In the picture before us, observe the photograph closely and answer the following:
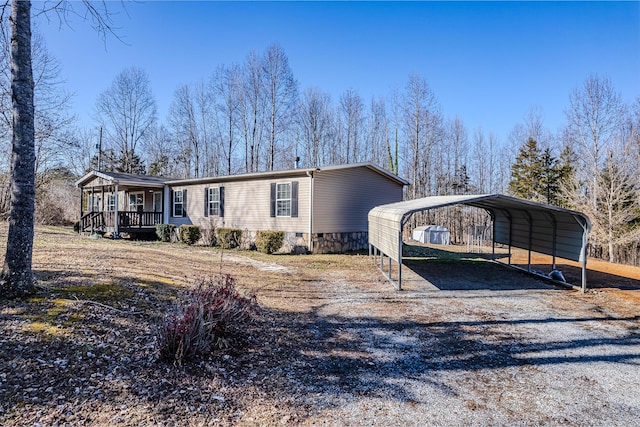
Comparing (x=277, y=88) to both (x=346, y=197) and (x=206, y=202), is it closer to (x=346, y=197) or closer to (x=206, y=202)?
(x=206, y=202)

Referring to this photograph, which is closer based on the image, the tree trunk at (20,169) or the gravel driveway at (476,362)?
the gravel driveway at (476,362)

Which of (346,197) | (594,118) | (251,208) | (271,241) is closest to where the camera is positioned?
(271,241)

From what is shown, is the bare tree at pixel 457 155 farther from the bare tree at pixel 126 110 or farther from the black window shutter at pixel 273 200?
the bare tree at pixel 126 110

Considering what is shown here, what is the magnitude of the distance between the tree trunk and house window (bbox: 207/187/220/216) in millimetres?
11438

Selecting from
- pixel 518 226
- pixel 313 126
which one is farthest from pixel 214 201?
pixel 313 126

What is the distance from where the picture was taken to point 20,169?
405cm

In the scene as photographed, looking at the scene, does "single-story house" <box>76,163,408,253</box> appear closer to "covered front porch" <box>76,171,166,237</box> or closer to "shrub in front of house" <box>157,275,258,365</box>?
"covered front porch" <box>76,171,166,237</box>

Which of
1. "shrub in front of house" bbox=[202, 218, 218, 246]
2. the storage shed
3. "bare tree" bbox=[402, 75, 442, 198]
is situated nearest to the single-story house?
"shrub in front of house" bbox=[202, 218, 218, 246]

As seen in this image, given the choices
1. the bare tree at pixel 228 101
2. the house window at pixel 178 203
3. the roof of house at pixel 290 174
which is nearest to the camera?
the roof of house at pixel 290 174

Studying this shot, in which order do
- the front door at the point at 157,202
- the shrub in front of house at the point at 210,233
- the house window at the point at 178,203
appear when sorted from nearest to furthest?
the shrub in front of house at the point at 210,233 < the house window at the point at 178,203 < the front door at the point at 157,202

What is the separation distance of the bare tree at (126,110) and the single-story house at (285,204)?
13810mm

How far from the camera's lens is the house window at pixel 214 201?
15.6 m

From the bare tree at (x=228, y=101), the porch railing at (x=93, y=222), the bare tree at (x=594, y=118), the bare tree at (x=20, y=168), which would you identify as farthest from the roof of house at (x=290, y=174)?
the bare tree at (x=228, y=101)

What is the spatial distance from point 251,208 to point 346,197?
159 inches
